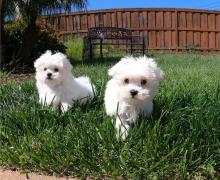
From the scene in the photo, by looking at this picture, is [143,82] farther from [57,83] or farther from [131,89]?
[57,83]

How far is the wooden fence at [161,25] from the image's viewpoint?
99.5 feet

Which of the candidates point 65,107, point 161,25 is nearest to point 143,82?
point 65,107

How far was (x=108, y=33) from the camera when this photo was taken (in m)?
22.1

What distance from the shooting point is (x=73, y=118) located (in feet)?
20.4

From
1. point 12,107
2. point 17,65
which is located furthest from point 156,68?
point 17,65

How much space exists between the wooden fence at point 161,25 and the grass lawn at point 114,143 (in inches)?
930

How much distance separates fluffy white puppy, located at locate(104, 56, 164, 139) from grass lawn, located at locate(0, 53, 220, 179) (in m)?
0.11

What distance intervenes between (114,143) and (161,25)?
25640mm

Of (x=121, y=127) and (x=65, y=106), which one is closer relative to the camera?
(x=121, y=127)

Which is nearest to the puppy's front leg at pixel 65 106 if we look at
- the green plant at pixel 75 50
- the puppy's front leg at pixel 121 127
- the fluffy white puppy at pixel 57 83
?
the fluffy white puppy at pixel 57 83

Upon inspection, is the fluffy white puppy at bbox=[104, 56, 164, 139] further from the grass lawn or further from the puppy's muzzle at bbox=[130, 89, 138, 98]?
the grass lawn

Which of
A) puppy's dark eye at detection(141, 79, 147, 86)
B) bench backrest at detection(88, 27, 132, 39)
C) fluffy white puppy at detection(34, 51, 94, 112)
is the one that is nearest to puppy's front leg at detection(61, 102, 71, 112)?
fluffy white puppy at detection(34, 51, 94, 112)

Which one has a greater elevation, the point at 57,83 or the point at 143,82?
the point at 143,82

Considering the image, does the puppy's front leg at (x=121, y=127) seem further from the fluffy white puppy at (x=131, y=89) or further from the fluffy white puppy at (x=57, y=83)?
the fluffy white puppy at (x=57, y=83)
